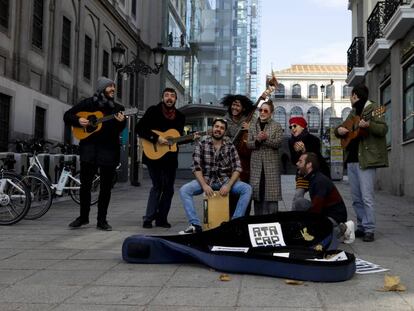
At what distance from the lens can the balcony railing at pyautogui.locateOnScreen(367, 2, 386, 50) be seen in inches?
676

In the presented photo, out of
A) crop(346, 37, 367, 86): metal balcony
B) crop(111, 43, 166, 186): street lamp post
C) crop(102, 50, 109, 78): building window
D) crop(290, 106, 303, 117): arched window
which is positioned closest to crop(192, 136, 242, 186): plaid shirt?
crop(111, 43, 166, 186): street lamp post

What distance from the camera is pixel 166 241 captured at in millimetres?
4742

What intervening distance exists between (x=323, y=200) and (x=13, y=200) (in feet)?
14.8

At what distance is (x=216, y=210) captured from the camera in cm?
611

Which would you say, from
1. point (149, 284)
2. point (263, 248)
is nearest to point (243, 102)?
point (263, 248)

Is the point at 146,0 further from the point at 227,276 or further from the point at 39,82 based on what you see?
the point at 227,276

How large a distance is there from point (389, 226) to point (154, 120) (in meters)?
3.80

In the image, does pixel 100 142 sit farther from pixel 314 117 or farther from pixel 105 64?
pixel 314 117

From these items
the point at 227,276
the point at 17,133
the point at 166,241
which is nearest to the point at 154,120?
the point at 166,241

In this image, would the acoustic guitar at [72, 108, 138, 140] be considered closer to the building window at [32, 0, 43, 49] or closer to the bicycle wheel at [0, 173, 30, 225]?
the bicycle wheel at [0, 173, 30, 225]

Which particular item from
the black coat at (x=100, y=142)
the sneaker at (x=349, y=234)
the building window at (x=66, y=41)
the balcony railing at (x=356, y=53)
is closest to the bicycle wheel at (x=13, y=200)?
the black coat at (x=100, y=142)

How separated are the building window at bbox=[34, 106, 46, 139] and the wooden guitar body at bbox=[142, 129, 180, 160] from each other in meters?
12.3

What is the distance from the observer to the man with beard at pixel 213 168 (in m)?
6.38

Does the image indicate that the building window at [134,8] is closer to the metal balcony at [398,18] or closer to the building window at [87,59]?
the building window at [87,59]
